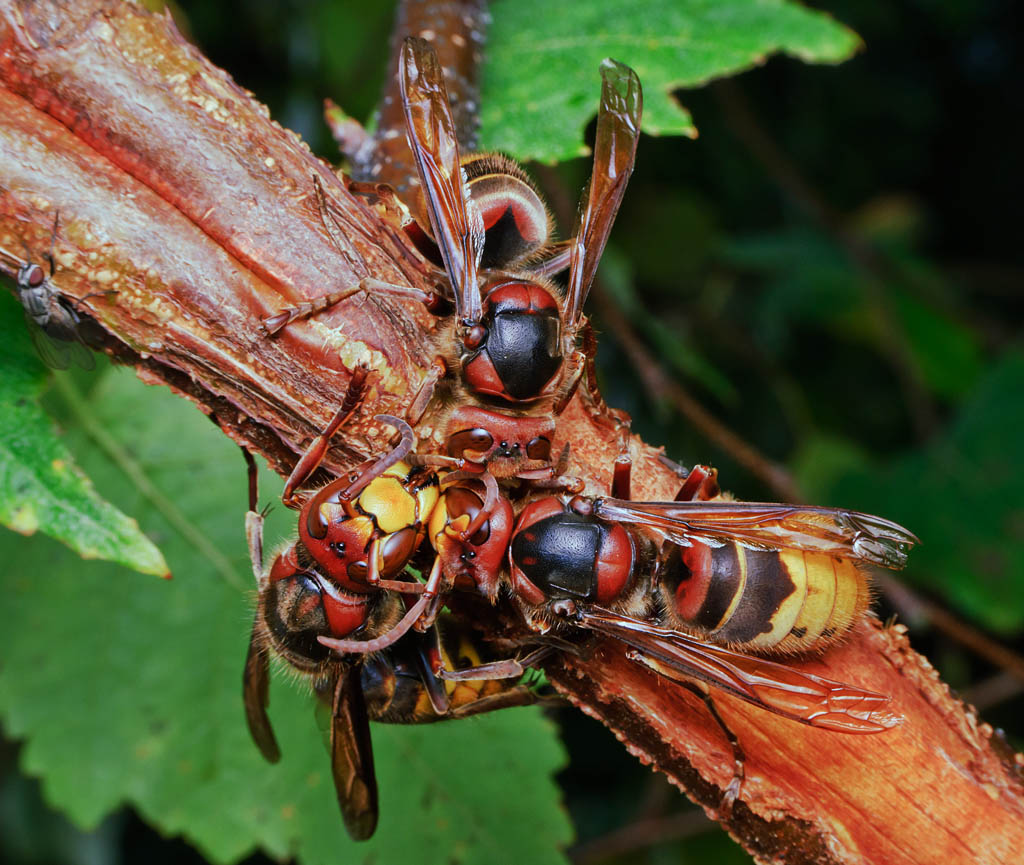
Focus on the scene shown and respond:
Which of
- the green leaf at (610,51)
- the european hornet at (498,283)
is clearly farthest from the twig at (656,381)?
the european hornet at (498,283)

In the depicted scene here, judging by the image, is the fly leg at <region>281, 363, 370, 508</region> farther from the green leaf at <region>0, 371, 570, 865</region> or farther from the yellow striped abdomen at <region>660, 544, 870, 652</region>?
the green leaf at <region>0, 371, 570, 865</region>

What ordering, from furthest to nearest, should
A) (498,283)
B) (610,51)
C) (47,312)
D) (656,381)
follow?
(656,381) < (610,51) < (498,283) < (47,312)

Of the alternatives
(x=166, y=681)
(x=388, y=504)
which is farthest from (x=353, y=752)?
(x=166, y=681)

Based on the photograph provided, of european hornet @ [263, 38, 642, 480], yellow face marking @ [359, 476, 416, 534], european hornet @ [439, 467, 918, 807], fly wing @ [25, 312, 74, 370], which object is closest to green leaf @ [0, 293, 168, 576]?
fly wing @ [25, 312, 74, 370]

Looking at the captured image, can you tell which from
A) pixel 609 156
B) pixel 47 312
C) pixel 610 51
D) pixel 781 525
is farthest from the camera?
pixel 610 51

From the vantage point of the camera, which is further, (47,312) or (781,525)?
(781,525)

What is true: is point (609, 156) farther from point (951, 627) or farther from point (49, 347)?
point (951, 627)
